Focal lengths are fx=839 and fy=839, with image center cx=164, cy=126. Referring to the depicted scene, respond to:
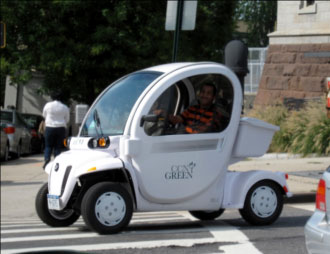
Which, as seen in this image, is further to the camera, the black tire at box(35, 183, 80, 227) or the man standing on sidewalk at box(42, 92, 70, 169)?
the man standing on sidewalk at box(42, 92, 70, 169)

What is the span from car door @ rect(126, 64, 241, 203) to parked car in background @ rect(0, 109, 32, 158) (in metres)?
14.9

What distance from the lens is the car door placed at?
8.87 meters

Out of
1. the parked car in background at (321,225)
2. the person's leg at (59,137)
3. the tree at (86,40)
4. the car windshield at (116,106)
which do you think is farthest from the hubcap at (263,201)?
the tree at (86,40)

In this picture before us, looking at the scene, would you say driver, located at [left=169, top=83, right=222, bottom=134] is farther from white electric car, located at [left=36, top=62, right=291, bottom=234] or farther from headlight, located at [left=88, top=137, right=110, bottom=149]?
headlight, located at [left=88, top=137, right=110, bottom=149]

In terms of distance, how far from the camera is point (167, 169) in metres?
8.96

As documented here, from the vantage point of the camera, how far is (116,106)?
9.33m

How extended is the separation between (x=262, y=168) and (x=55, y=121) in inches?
159

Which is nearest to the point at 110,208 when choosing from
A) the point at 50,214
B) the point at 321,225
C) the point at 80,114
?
the point at 50,214

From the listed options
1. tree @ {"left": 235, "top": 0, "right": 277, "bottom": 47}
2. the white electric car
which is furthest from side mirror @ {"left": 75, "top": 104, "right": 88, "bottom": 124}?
tree @ {"left": 235, "top": 0, "right": 277, "bottom": 47}

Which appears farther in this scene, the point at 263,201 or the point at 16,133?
the point at 16,133

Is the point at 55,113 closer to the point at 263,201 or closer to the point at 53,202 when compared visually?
the point at 53,202

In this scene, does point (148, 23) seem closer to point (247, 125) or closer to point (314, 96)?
point (314, 96)

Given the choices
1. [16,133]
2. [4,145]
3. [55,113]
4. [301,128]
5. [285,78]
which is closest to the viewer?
[55,113]

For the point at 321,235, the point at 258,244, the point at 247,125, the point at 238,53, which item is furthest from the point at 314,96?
the point at 321,235
